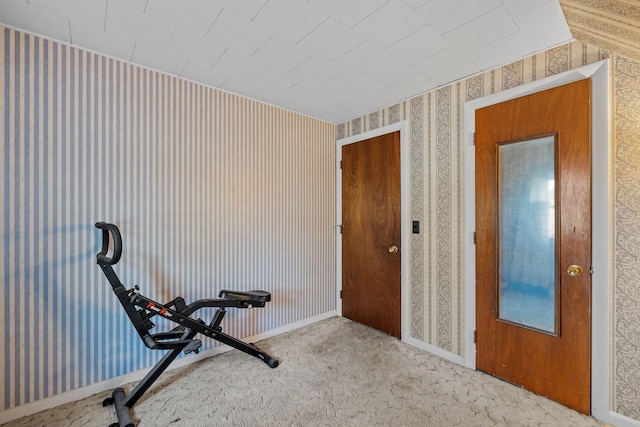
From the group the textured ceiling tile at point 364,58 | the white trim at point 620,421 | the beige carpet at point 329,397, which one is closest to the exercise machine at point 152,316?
the beige carpet at point 329,397

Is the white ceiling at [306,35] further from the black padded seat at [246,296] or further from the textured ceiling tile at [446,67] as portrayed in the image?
the black padded seat at [246,296]

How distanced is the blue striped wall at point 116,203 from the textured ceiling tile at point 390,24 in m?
1.44

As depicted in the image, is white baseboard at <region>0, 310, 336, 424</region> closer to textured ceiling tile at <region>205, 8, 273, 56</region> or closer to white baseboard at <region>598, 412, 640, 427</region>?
textured ceiling tile at <region>205, 8, 273, 56</region>

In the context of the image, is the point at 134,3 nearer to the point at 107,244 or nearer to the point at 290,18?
the point at 290,18

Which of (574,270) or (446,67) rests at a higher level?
(446,67)

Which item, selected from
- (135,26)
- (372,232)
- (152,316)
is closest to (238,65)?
(135,26)

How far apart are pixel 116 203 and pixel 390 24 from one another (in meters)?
2.30

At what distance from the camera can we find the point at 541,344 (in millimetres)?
1956

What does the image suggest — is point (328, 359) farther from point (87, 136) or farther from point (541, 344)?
point (87, 136)

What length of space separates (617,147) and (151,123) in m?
3.27

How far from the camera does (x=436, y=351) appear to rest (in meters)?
2.55

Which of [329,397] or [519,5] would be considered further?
[329,397]

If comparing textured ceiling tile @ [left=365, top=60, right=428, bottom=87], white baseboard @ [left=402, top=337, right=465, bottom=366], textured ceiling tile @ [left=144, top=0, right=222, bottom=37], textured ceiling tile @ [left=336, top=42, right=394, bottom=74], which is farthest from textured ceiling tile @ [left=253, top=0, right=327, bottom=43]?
white baseboard @ [left=402, top=337, right=465, bottom=366]

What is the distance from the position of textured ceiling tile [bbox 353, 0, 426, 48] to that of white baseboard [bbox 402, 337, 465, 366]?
A: 257 centimetres
